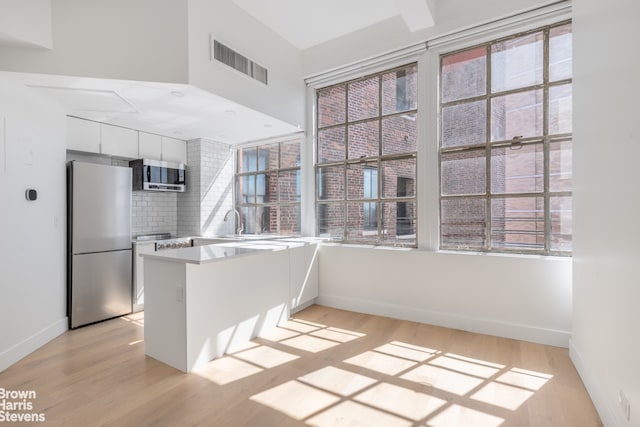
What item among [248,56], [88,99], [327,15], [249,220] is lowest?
[249,220]

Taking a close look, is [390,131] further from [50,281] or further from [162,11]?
[50,281]

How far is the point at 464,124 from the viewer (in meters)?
3.36

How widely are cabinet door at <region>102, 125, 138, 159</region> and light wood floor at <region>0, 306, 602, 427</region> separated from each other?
223 centimetres

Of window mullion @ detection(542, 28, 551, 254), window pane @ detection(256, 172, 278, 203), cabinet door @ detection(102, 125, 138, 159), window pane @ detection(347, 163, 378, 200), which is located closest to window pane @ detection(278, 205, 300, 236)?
window pane @ detection(256, 172, 278, 203)

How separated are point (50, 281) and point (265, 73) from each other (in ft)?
10.4

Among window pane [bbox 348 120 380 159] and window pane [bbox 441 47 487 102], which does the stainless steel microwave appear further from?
window pane [bbox 441 47 487 102]

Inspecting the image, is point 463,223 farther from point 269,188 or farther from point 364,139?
point 269,188

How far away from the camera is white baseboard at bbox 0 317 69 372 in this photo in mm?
2562

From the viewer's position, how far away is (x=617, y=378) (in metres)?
1.68

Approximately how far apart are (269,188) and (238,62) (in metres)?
1.98

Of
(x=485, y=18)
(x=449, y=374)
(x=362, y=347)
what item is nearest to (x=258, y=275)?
(x=362, y=347)

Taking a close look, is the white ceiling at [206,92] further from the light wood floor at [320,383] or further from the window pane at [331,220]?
the light wood floor at [320,383]

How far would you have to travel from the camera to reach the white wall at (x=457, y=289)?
9.32ft

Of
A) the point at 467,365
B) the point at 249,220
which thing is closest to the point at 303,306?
the point at 249,220
